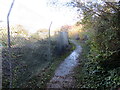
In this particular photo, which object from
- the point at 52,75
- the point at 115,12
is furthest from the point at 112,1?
A: the point at 52,75

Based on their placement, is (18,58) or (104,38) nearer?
(18,58)

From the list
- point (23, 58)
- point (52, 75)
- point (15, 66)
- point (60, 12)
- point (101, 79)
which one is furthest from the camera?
point (60, 12)

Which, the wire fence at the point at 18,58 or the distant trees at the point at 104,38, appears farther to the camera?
the distant trees at the point at 104,38

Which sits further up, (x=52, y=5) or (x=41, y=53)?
(x=52, y=5)

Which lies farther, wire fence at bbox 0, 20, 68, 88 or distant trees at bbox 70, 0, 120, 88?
distant trees at bbox 70, 0, 120, 88

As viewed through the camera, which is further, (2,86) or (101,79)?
(101,79)

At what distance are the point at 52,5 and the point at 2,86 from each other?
13.1 ft

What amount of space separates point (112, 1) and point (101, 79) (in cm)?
282

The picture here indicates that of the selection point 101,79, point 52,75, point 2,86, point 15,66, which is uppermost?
point 15,66

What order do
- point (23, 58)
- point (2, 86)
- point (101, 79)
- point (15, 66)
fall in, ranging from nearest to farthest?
point (2, 86)
point (15, 66)
point (23, 58)
point (101, 79)

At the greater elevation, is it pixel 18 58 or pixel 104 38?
pixel 104 38

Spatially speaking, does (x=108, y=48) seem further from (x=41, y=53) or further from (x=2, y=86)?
(x=2, y=86)

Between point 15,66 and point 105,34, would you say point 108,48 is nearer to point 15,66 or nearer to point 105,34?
point 105,34

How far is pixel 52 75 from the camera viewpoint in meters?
4.83
